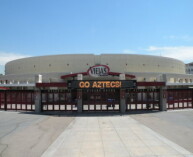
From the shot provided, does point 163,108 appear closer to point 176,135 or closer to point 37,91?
point 176,135

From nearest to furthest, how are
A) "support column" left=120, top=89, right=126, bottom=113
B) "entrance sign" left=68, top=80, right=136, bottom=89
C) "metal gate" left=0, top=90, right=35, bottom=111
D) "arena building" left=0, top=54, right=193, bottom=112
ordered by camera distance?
"entrance sign" left=68, top=80, right=136, bottom=89 < "support column" left=120, top=89, right=126, bottom=113 < "arena building" left=0, top=54, right=193, bottom=112 < "metal gate" left=0, top=90, right=35, bottom=111

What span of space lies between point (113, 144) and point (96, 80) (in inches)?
505

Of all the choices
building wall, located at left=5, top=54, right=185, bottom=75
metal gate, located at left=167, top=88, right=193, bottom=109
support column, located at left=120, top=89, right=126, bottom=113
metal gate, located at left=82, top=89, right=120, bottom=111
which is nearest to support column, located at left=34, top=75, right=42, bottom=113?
metal gate, located at left=82, top=89, right=120, bottom=111

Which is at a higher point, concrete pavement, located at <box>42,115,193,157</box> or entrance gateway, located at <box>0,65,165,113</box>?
entrance gateway, located at <box>0,65,165,113</box>

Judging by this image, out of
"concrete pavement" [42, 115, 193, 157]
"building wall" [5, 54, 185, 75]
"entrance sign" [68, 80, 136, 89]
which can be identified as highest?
"building wall" [5, 54, 185, 75]

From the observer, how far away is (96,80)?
23297 millimetres

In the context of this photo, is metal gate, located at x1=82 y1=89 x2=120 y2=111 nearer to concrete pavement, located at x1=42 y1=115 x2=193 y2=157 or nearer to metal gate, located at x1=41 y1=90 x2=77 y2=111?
metal gate, located at x1=41 y1=90 x2=77 y2=111

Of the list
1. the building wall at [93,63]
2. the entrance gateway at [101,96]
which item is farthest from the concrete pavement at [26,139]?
the building wall at [93,63]

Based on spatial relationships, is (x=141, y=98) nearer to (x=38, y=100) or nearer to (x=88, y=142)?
(x=38, y=100)

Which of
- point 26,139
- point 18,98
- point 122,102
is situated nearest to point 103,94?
point 122,102

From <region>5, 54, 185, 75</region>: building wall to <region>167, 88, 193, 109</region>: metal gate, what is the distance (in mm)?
30318

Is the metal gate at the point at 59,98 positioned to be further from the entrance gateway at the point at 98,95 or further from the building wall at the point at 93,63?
the building wall at the point at 93,63

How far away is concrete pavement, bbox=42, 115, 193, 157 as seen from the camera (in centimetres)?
964

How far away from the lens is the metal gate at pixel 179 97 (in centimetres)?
2699
